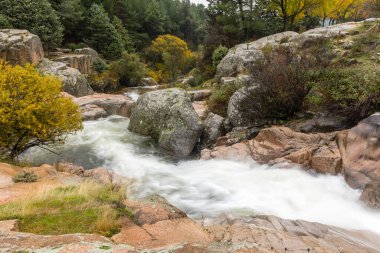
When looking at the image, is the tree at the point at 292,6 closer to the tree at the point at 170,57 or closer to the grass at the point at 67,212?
the tree at the point at 170,57

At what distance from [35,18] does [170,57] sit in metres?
19.4

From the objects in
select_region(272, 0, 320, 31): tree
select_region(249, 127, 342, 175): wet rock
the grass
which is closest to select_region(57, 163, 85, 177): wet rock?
the grass

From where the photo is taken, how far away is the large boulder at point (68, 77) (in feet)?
89.9

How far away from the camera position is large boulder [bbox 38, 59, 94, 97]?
1078 inches

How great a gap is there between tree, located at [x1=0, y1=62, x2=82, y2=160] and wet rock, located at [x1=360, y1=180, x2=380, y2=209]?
11627 mm

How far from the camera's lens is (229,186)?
10.5 meters

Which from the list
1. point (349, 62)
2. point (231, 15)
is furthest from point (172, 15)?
point (349, 62)

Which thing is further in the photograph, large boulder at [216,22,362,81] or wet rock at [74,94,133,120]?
wet rock at [74,94,133,120]

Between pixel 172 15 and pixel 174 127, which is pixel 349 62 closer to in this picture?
pixel 174 127

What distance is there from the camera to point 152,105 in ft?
55.9

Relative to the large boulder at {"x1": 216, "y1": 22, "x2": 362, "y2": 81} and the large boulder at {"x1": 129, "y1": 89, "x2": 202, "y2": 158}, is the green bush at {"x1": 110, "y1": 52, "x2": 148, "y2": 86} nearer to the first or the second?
the large boulder at {"x1": 216, "y1": 22, "x2": 362, "y2": 81}

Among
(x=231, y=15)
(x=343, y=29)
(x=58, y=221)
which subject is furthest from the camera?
(x=231, y=15)

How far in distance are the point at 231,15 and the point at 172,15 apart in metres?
52.5

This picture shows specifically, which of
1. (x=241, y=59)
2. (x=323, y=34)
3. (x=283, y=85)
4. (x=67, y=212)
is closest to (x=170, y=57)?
(x=241, y=59)
